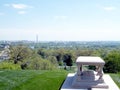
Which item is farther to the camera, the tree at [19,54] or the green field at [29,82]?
the tree at [19,54]

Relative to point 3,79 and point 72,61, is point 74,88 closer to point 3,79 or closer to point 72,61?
point 3,79

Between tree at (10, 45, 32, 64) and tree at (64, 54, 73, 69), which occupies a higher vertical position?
tree at (10, 45, 32, 64)

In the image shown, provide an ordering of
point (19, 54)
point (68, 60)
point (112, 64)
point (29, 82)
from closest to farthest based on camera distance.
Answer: point (29, 82)
point (112, 64)
point (19, 54)
point (68, 60)

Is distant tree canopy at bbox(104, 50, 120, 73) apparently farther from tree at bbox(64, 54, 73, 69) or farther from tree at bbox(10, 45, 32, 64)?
tree at bbox(64, 54, 73, 69)

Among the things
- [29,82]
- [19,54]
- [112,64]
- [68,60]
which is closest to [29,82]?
[29,82]

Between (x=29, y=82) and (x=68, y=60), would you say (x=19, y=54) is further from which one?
(x=29, y=82)

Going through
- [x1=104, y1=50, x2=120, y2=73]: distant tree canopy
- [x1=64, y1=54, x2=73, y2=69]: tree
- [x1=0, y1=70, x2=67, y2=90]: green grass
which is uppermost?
[x1=0, y1=70, x2=67, y2=90]: green grass

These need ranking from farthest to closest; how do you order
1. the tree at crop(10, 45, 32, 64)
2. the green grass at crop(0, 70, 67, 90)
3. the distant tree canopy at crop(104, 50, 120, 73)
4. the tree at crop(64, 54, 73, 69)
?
the tree at crop(64, 54, 73, 69) → the tree at crop(10, 45, 32, 64) → the distant tree canopy at crop(104, 50, 120, 73) → the green grass at crop(0, 70, 67, 90)

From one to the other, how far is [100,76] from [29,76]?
3.76 meters

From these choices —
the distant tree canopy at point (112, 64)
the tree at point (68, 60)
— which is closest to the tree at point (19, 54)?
the tree at point (68, 60)

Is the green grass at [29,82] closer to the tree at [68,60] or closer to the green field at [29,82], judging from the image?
the green field at [29,82]

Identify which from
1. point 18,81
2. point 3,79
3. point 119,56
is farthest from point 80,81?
point 119,56

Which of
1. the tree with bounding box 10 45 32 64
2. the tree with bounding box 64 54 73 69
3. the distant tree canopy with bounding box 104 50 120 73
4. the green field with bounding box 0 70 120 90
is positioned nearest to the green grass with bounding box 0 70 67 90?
the green field with bounding box 0 70 120 90

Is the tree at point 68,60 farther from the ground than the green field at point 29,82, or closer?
closer
